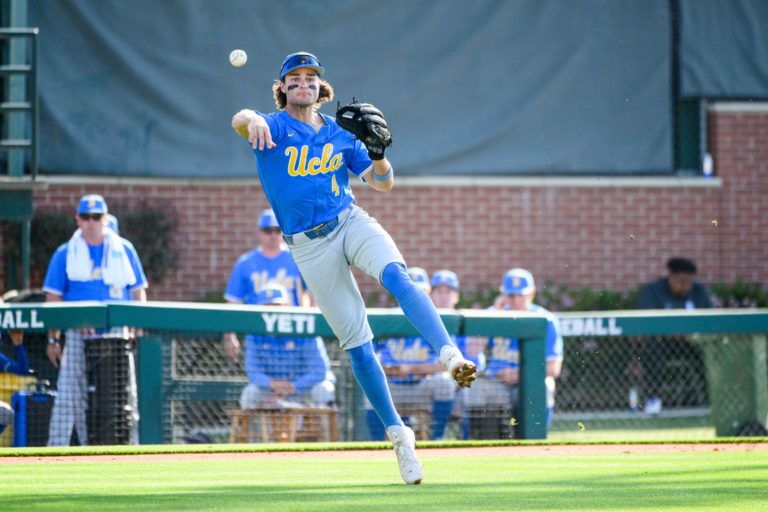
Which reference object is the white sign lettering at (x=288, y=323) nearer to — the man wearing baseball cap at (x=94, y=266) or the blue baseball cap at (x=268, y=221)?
the man wearing baseball cap at (x=94, y=266)

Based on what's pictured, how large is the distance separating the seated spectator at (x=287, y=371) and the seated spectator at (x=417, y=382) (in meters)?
0.48

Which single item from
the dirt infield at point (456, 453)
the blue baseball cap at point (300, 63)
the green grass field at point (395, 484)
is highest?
the blue baseball cap at point (300, 63)

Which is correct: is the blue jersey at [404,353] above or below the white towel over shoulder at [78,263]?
below

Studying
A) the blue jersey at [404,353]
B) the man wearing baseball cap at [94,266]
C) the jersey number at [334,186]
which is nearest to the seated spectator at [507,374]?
the blue jersey at [404,353]

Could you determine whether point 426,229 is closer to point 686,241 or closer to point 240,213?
point 240,213

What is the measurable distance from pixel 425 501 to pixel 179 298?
930 cm

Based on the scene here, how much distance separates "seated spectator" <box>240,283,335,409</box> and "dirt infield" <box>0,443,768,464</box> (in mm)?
1308

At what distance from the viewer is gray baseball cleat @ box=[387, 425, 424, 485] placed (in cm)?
658

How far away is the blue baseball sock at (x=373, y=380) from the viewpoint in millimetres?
6867

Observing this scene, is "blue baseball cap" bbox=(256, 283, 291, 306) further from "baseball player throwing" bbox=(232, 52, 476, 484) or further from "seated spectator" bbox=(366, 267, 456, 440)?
"baseball player throwing" bbox=(232, 52, 476, 484)

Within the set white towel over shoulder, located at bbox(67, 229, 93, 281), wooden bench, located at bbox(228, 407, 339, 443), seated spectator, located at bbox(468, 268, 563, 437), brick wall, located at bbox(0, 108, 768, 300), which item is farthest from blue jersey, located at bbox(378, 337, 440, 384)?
A: brick wall, located at bbox(0, 108, 768, 300)

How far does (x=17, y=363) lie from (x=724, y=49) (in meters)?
9.62

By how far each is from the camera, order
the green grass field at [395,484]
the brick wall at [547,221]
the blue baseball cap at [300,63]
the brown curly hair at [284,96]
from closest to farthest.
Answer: the green grass field at [395,484]
the blue baseball cap at [300,63]
the brown curly hair at [284,96]
the brick wall at [547,221]

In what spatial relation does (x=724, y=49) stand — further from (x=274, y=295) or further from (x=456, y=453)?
(x=456, y=453)
